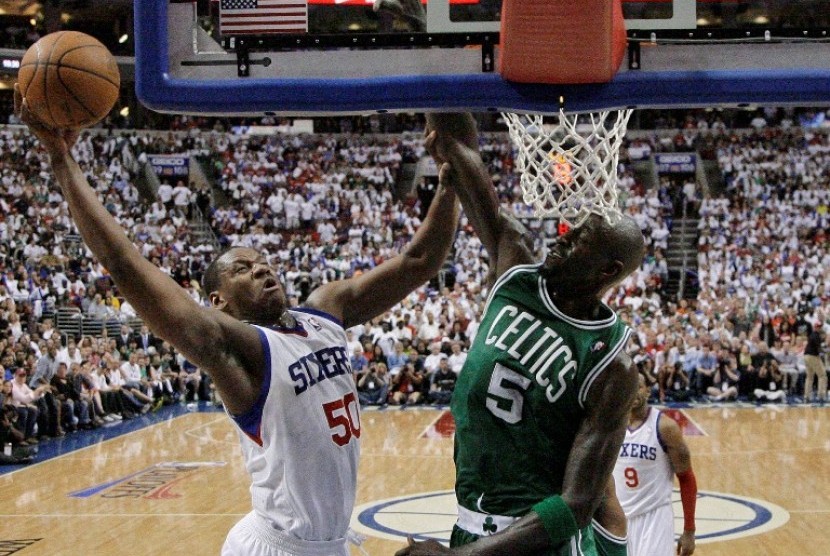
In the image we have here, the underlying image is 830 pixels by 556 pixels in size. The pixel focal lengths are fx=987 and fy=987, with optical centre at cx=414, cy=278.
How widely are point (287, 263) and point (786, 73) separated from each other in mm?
17435

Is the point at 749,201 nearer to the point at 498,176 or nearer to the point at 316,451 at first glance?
the point at 498,176

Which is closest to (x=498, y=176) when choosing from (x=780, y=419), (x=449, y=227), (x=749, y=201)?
(x=749, y=201)

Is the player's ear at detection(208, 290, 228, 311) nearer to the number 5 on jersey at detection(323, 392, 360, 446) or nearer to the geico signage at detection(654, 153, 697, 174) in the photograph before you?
the number 5 on jersey at detection(323, 392, 360, 446)

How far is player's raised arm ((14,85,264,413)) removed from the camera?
2.66 m

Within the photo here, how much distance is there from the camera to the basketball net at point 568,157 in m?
3.39

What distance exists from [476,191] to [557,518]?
3.87 ft

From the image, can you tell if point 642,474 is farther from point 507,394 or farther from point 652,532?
point 507,394

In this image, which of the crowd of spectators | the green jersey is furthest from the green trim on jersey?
the crowd of spectators

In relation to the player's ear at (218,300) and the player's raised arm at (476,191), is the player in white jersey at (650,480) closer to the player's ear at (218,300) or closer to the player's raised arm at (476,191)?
the player's raised arm at (476,191)

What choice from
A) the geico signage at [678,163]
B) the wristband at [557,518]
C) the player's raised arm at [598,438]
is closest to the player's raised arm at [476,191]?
the player's raised arm at [598,438]

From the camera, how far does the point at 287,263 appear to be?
2005 centimetres

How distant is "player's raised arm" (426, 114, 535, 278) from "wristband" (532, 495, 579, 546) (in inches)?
31.7

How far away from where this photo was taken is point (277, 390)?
3.09m

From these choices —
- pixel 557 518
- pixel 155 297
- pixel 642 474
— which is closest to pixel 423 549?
pixel 557 518
